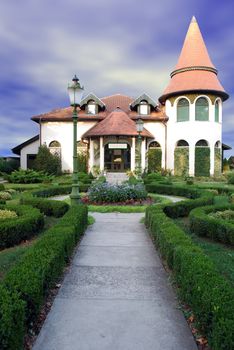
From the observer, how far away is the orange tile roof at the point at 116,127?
28442 mm

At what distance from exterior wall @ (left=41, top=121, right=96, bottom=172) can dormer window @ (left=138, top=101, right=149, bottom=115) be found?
5.11 meters

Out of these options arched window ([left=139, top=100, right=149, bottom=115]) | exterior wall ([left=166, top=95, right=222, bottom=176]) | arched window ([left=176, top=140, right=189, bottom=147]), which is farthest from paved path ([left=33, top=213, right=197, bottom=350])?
arched window ([left=139, top=100, right=149, bottom=115])

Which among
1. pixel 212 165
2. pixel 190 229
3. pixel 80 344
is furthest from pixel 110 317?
pixel 212 165

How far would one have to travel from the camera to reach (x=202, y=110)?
30469 millimetres

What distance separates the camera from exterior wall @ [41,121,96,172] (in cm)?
3186

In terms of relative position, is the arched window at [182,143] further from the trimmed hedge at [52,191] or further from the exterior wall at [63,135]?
the trimmed hedge at [52,191]

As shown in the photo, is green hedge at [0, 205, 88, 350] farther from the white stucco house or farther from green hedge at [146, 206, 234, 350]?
the white stucco house

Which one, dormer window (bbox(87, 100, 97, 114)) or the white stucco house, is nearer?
the white stucco house

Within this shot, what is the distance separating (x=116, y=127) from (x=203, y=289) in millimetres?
25610

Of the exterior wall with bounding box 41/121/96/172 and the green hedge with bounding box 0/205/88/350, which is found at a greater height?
the exterior wall with bounding box 41/121/96/172

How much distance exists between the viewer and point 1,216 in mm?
8977

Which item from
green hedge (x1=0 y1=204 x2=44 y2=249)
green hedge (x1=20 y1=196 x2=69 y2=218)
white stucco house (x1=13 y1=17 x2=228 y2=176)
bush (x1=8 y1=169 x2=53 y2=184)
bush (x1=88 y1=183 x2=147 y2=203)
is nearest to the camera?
green hedge (x1=0 y1=204 x2=44 y2=249)

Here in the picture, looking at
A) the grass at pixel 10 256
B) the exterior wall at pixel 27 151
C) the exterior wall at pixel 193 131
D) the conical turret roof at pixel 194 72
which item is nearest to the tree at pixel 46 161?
the exterior wall at pixel 27 151

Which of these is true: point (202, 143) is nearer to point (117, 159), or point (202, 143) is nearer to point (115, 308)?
point (117, 159)
